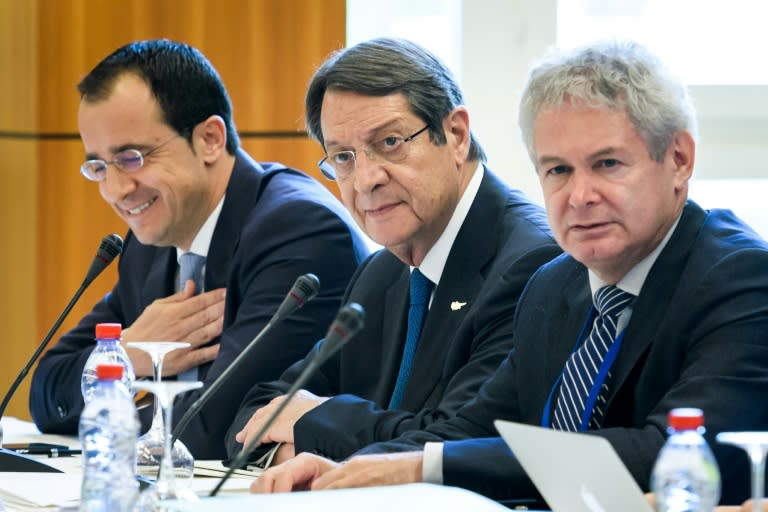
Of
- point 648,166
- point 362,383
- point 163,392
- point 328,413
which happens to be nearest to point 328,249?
point 362,383

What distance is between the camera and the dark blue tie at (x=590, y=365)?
2348 millimetres

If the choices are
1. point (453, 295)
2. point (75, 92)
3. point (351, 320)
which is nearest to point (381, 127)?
point (453, 295)

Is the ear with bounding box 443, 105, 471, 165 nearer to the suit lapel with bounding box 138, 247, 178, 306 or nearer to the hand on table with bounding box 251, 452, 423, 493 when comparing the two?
the hand on table with bounding box 251, 452, 423, 493

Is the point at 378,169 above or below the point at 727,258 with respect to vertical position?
above

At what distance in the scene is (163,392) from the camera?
186 cm

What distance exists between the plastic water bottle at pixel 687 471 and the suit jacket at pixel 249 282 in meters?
1.96

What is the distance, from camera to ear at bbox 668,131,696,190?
235 cm

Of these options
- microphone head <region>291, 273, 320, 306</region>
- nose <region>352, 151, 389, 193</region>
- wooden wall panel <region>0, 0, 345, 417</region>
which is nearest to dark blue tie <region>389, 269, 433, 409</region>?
nose <region>352, 151, 389, 193</region>

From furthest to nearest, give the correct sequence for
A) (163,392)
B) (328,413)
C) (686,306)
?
(328,413) → (686,306) → (163,392)

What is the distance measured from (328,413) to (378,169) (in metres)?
0.63

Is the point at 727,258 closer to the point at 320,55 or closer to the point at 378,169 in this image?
the point at 378,169

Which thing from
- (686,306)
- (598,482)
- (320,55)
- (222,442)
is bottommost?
(222,442)

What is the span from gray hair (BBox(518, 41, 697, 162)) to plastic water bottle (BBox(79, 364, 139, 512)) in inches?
40.3

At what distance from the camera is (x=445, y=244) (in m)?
3.06
